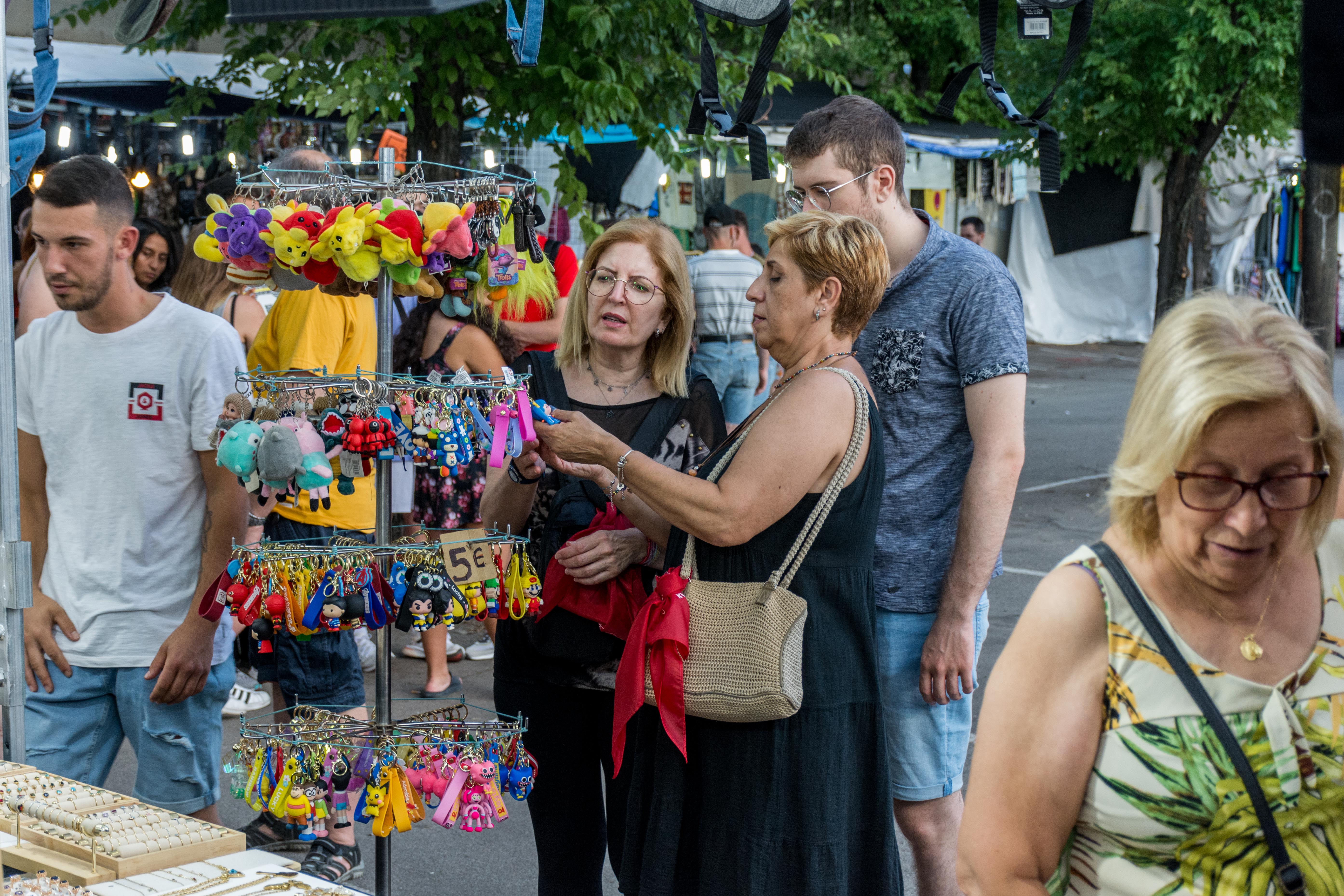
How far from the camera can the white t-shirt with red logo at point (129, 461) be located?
2994 mm

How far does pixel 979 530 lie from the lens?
2768mm

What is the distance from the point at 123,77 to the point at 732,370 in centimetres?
457

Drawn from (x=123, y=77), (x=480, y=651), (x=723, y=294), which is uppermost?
(x=123, y=77)

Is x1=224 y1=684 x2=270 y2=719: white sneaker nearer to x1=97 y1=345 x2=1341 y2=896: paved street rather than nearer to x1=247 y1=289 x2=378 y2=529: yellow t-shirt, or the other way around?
x1=97 y1=345 x2=1341 y2=896: paved street

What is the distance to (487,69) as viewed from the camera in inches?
245

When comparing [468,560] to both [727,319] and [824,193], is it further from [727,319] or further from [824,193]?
[727,319]

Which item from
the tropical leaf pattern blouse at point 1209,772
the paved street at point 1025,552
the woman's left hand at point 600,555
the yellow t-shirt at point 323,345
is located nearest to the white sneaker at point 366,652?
the paved street at point 1025,552

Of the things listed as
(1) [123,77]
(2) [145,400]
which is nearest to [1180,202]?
(1) [123,77]

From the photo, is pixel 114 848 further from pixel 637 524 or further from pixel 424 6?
pixel 424 6

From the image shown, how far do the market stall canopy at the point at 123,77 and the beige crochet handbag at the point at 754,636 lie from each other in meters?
6.56

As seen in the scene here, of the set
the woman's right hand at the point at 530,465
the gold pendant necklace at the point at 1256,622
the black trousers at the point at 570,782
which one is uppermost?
the woman's right hand at the point at 530,465

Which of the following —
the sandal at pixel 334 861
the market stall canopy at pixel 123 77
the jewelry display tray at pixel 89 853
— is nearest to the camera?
the jewelry display tray at pixel 89 853

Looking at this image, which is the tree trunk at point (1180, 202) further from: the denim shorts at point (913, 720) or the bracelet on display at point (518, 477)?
the bracelet on display at point (518, 477)

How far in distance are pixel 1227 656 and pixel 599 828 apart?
1.78 meters
